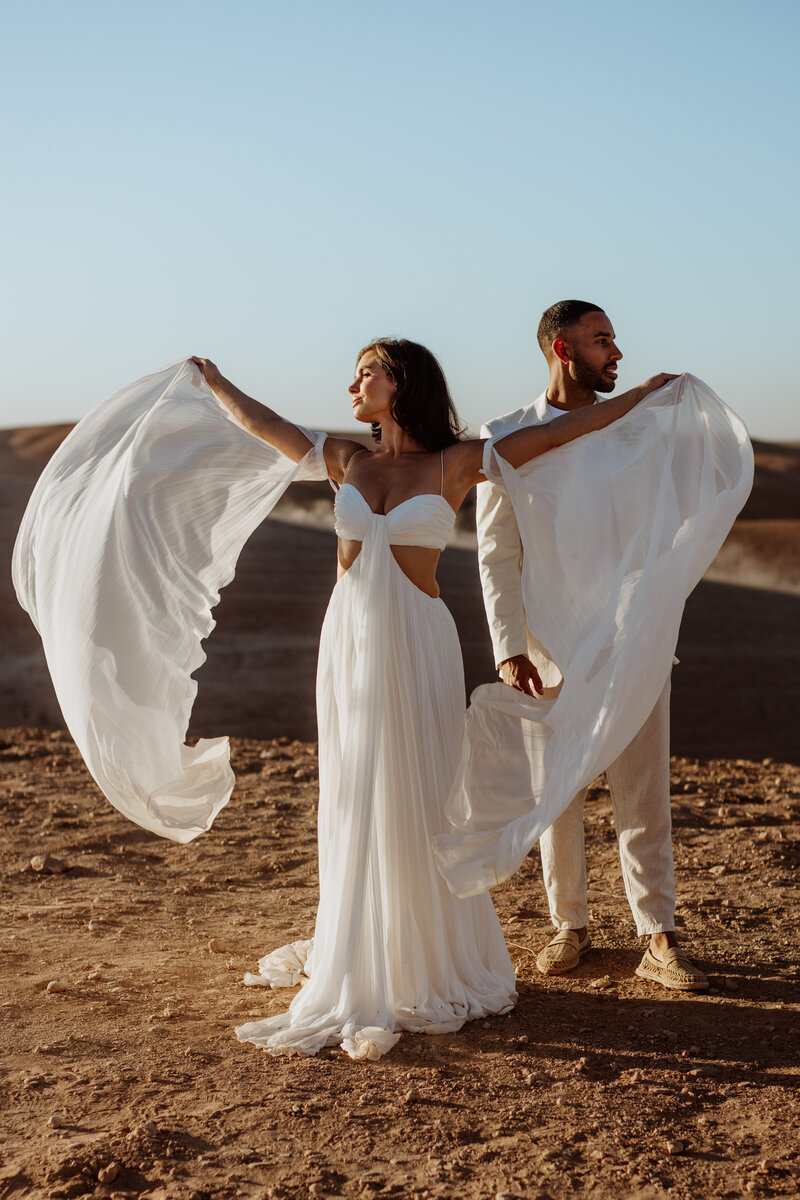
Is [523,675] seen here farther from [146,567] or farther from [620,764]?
[146,567]

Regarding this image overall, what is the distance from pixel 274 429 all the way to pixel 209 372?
1.52 feet

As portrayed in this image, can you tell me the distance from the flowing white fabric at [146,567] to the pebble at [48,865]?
219 cm

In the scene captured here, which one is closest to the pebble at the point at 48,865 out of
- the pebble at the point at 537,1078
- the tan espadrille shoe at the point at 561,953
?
the tan espadrille shoe at the point at 561,953

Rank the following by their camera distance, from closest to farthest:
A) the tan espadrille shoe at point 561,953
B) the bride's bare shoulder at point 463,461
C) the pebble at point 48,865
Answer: the bride's bare shoulder at point 463,461
the tan espadrille shoe at point 561,953
the pebble at point 48,865

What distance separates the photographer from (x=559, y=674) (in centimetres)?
444

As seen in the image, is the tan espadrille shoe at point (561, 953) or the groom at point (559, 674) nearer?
the groom at point (559, 674)

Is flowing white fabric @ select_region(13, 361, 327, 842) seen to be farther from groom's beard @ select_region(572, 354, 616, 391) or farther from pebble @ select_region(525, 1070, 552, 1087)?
pebble @ select_region(525, 1070, 552, 1087)

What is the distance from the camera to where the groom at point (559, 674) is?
4.39 m

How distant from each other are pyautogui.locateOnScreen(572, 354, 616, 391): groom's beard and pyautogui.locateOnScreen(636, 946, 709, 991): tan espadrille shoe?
2.06 meters

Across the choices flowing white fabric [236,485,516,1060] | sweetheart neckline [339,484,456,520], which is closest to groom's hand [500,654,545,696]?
flowing white fabric [236,485,516,1060]

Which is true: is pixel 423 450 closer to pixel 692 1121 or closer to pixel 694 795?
pixel 692 1121

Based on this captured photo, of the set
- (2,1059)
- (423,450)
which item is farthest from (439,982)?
(423,450)

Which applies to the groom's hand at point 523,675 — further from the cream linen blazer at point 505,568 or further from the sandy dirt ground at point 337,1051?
the sandy dirt ground at point 337,1051

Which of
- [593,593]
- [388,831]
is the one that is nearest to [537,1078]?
[388,831]
